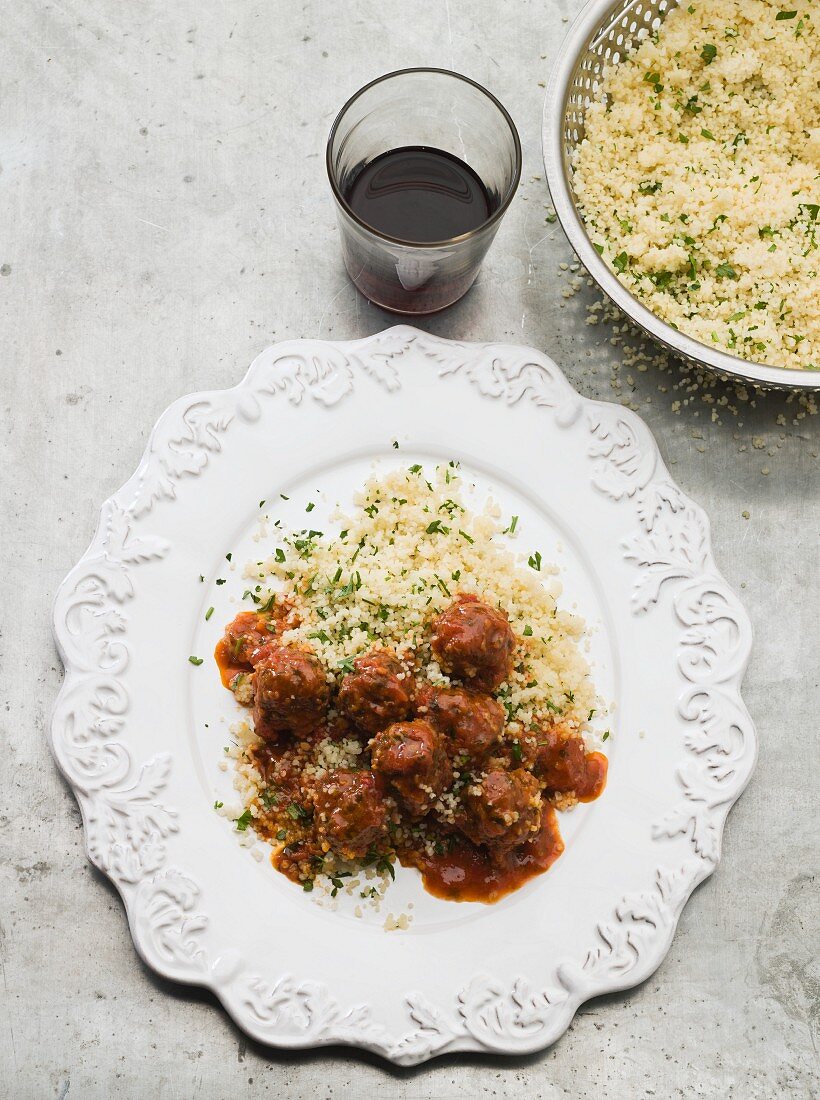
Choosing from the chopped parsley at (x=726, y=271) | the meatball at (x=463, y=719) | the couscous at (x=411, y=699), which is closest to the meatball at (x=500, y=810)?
the couscous at (x=411, y=699)

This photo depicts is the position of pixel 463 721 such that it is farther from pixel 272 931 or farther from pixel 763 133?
pixel 763 133

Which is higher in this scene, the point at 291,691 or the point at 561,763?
the point at 291,691

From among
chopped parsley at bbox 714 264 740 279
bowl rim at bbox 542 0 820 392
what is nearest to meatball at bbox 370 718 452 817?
bowl rim at bbox 542 0 820 392

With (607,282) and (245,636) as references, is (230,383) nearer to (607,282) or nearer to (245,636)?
(245,636)

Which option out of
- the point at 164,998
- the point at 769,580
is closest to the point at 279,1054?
the point at 164,998

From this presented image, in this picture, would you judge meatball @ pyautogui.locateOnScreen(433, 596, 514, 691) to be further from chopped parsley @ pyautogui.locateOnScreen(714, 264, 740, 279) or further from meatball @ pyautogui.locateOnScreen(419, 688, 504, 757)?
chopped parsley @ pyautogui.locateOnScreen(714, 264, 740, 279)

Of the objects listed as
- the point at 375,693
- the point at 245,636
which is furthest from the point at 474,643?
the point at 245,636
